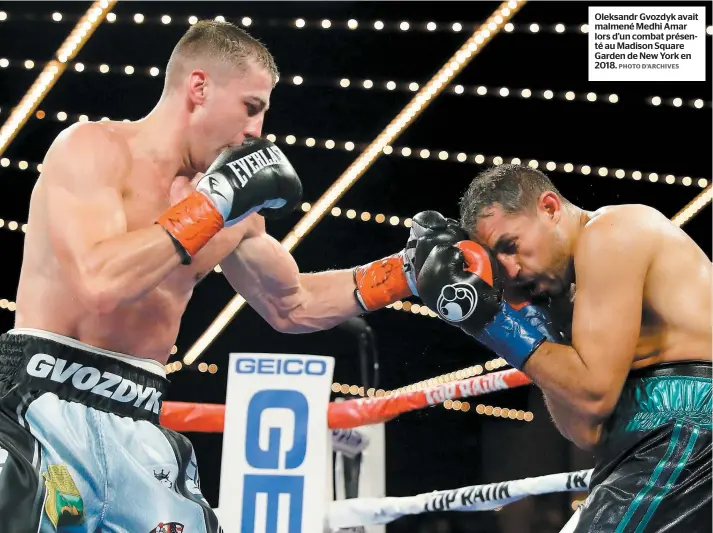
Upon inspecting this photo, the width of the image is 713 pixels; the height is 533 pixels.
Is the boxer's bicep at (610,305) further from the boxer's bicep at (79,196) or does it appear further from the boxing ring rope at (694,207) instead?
the boxing ring rope at (694,207)

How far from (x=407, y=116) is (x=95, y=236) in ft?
13.3

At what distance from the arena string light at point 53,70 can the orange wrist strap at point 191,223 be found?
286cm

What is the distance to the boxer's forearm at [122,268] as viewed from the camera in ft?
6.24

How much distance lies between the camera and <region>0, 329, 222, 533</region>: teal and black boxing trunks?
1802 mm

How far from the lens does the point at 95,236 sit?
1942 mm

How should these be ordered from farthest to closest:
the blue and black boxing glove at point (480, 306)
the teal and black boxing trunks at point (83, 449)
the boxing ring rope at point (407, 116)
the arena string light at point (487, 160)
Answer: the arena string light at point (487, 160), the boxing ring rope at point (407, 116), the blue and black boxing glove at point (480, 306), the teal and black boxing trunks at point (83, 449)

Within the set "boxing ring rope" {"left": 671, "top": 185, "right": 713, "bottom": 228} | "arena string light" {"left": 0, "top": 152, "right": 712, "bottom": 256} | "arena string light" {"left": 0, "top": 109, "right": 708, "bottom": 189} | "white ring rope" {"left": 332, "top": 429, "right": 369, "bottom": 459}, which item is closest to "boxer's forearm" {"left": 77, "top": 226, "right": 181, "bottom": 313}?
"white ring rope" {"left": 332, "top": 429, "right": 369, "bottom": 459}

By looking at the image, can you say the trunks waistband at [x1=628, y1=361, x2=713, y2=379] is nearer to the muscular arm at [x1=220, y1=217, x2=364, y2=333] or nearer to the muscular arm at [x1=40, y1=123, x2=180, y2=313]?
the muscular arm at [x1=220, y1=217, x2=364, y2=333]

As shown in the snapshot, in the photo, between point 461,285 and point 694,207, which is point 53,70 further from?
point 694,207

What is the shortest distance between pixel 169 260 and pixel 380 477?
164 centimetres

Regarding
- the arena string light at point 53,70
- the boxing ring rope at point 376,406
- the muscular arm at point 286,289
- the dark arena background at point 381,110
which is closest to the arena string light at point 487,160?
the dark arena background at point 381,110

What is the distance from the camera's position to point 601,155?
5855 mm

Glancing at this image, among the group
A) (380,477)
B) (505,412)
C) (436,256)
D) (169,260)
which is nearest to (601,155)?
(380,477)

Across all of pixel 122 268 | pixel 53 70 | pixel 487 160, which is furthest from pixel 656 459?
pixel 487 160
